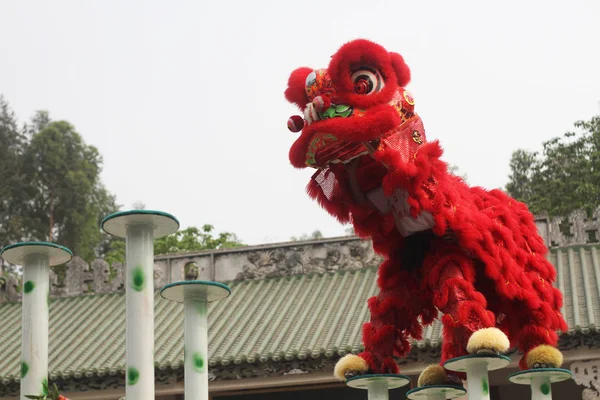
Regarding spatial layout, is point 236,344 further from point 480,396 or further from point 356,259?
point 480,396

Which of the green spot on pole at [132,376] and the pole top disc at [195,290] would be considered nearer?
the green spot on pole at [132,376]

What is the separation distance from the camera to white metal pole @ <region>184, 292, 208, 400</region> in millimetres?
6422

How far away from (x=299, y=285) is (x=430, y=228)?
249 inches

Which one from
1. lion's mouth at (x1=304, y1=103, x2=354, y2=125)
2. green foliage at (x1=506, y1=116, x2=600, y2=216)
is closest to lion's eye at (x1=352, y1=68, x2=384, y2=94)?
lion's mouth at (x1=304, y1=103, x2=354, y2=125)

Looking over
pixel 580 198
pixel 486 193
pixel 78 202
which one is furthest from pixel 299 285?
pixel 78 202

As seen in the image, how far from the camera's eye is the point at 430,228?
234 inches

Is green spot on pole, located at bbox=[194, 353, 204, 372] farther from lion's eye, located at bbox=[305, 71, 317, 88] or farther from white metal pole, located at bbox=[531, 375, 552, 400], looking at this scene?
white metal pole, located at bbox=[531, 375, 552, 400]

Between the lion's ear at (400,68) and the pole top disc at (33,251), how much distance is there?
2.20 metres

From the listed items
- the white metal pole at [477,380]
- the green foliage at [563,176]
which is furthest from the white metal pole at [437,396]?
the green foliage at [563,176]

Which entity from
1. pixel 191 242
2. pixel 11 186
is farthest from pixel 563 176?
pixel 11 186

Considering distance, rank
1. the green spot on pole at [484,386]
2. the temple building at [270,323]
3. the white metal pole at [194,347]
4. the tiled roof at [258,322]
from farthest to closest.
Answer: the tiled roof at [258,322]
the temple building at [270,323]
the white metal pole at [194,347]
the green spot on pole at [484,386]

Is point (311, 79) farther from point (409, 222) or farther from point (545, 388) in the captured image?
point (545, 388)

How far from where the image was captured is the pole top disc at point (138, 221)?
5703 millimetres

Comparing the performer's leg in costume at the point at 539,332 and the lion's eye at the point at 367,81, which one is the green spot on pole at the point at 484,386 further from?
the lion's eye at the point at 367,81
